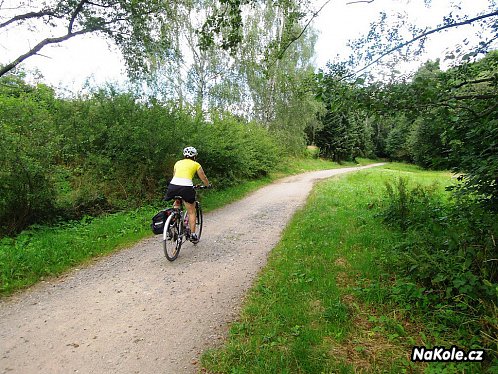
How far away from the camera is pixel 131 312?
349cm

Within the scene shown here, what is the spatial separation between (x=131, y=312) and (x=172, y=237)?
1768 mm

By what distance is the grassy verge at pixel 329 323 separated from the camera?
2.48 meters

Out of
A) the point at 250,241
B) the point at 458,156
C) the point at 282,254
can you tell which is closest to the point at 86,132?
the point at 250,241

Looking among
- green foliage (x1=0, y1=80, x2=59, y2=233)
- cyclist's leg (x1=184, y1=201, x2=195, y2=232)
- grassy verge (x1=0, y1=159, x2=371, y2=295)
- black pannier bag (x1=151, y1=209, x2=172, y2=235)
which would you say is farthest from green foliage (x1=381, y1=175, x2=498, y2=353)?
green foliage (x1=0, y1=80, x2=59, y2=233)

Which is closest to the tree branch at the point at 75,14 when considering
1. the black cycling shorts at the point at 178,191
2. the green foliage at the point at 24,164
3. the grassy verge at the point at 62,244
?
the green foliage at the point at 24,164

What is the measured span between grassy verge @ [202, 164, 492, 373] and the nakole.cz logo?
7 centimetres

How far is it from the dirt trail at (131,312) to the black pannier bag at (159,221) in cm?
59

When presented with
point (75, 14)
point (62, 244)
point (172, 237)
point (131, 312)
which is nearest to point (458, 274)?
point (131, 312)

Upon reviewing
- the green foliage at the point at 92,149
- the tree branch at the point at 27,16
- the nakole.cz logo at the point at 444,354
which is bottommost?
the nakole.cz logo at the point at 444,354

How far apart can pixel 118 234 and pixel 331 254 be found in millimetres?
4749

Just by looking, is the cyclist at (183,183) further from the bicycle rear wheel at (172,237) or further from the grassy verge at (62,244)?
the grassy verge at (62,244)

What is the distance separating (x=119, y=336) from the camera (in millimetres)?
3035

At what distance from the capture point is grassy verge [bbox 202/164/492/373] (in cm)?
248

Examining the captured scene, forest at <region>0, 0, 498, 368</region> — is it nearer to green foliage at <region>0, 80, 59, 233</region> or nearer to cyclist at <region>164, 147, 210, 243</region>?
green foliage at <region>0, 80, 59, 233</region>
